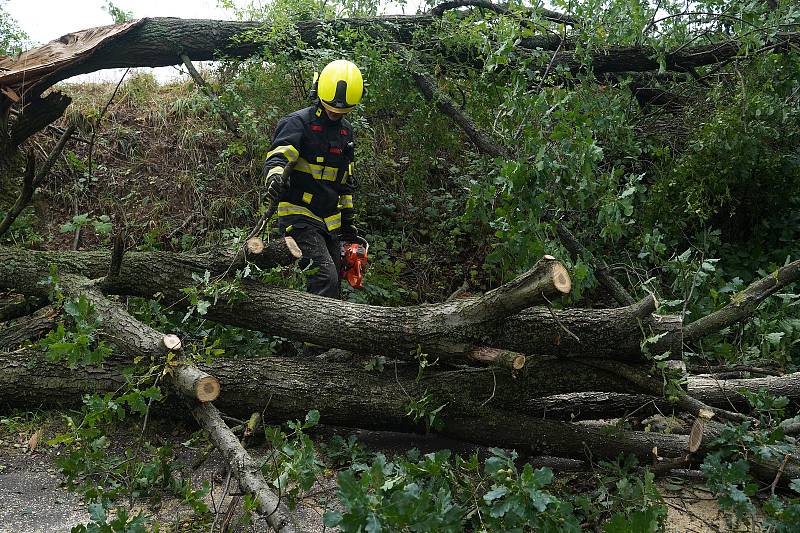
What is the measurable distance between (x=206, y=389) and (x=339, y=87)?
217 centimetres

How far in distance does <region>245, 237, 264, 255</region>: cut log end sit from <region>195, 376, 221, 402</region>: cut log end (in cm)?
91

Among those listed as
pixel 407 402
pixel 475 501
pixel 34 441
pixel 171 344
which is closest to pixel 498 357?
pixel 407 402

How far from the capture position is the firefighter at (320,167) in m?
4.52

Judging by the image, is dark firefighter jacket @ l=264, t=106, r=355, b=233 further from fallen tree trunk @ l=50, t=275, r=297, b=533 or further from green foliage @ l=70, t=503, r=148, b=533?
green foliage @ l=70, t=503, r=148, b=533

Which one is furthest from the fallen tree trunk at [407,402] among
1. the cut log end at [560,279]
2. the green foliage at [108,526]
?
the green foliage at [108,526]

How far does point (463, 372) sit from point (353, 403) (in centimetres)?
60

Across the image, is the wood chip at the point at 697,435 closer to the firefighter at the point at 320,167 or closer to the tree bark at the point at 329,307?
the tree bark at the point at 329,307

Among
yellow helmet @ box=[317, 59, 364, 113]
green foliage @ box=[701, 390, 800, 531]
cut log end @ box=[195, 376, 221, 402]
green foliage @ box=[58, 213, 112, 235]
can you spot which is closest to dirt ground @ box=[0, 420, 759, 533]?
green foliage @ box=[701, 390, 800, 531]

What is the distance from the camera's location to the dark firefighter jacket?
4605mm

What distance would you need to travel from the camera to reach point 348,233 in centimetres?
509

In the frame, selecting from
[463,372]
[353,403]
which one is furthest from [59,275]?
[463,372]

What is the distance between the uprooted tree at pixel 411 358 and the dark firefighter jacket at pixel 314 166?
0.72m

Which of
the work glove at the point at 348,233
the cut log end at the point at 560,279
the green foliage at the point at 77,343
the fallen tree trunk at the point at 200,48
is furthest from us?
the fallen tree trunk at the point at 200,48

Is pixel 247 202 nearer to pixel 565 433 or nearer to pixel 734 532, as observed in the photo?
pixel 565 433
